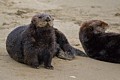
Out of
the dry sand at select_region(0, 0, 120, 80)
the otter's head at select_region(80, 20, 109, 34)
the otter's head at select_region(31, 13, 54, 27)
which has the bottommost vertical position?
the dry sand at select_region(0, 0, 120, 80)

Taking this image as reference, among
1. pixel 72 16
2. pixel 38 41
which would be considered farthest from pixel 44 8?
pixel 38 41

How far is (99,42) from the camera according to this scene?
9.26 meters

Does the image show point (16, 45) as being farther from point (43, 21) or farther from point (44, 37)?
point (43, 21)

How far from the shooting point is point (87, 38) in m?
9.45

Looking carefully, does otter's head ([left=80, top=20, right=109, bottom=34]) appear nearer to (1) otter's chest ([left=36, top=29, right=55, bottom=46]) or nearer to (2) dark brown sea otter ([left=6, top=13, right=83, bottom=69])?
(2) dark brown sea otter ([left=6, top=13, right=83, bottom=69])

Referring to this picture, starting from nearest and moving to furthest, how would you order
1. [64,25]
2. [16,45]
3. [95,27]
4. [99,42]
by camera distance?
[16,45], [99,42], [95,27], [64,25]

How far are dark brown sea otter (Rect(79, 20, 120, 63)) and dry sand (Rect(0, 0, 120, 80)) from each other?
0.20 meters

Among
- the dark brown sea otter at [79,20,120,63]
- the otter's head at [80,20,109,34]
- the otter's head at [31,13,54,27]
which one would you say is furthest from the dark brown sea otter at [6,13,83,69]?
the otter's head at [80,20,109,34]

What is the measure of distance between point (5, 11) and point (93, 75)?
7.60 m

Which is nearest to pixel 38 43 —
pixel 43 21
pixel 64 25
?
pixel 43 21

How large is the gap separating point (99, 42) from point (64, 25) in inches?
154

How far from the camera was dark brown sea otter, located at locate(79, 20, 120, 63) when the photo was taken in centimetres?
902

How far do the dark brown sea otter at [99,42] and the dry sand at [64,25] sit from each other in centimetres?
20

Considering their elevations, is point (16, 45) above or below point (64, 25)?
above
